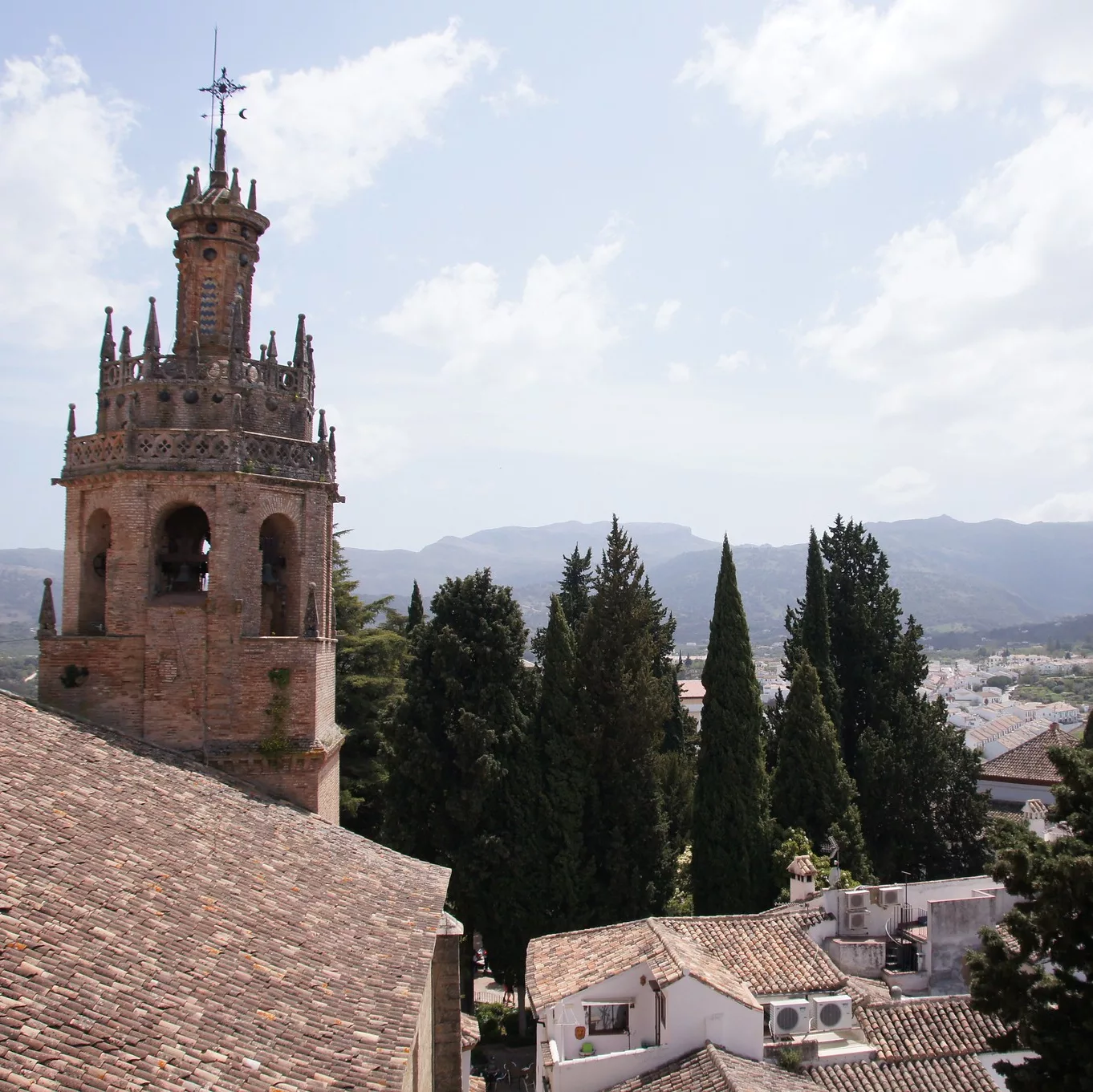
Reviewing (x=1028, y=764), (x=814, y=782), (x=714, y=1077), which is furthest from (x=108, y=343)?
(x=1028, y=764)

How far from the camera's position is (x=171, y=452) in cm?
1616

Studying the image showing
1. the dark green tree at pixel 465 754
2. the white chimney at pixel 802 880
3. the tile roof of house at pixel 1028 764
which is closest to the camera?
the white chimney at pixel 802 880

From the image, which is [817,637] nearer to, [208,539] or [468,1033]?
[468,1033]

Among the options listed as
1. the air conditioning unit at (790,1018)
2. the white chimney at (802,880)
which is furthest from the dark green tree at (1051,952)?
the white chimney at (802,880)

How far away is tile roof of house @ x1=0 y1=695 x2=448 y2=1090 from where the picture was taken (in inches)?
309

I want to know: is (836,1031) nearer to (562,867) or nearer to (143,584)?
(562,867)

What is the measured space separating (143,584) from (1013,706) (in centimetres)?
10767

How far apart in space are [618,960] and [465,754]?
26.5 ft

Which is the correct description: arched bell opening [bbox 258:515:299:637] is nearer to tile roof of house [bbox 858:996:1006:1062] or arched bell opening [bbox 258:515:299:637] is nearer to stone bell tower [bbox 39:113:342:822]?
stone bell tower [bbox 39:113:342:822]

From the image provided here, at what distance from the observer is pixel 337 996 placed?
10.2 meters

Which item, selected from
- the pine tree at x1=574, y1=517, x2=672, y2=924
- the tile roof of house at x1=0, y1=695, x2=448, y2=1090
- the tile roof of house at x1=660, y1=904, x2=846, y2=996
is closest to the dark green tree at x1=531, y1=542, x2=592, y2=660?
the pine tree at x1=574, y1=517, x2=672, y2=924

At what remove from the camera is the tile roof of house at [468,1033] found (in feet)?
53.4

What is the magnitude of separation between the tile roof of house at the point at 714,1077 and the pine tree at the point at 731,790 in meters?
10.3

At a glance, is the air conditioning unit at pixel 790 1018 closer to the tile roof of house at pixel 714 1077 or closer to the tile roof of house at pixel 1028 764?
the tile roof of house at pixel 714 1077
